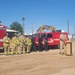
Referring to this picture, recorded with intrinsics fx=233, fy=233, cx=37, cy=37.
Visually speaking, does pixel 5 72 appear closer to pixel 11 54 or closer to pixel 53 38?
pixel 11 54

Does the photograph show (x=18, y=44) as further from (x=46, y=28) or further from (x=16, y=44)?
(x=46, y=28)

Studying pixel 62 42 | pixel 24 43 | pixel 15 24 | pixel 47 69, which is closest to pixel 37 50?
pixel 24 43

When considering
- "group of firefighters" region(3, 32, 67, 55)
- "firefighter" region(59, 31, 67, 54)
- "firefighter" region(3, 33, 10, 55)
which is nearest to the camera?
"firefighter" region(59, 31, 67, 54)

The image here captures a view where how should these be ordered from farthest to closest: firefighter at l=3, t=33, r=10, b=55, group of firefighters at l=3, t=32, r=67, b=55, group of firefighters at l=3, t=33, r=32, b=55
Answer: group of firefighters at l=3, t=33, r=32, b=55, firefighter at l=3, t=33, r=10, b=55, group of firefighters at l=3, t=32, r=67, b=55

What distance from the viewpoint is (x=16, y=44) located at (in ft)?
70.5

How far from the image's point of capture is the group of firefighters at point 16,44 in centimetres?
2119

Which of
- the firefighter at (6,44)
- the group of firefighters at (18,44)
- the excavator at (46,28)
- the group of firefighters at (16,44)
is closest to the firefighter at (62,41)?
the group of firefighters at (18,44)

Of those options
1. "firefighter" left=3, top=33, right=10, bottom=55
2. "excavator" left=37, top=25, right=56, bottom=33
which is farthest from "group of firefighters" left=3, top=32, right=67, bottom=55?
"excavator" left=37, top=25, right=56, bottom=33

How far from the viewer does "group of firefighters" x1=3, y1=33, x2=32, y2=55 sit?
21188mm

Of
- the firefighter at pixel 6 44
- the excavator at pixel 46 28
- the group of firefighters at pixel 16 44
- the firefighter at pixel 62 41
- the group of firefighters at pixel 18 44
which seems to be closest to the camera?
the firefighter at pixel 62 41

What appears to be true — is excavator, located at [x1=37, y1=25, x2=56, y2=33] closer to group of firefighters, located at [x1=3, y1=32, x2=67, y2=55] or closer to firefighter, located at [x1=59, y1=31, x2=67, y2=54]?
group of firefighters, located at [x1=3, y1=32, x2=67, y2=55]

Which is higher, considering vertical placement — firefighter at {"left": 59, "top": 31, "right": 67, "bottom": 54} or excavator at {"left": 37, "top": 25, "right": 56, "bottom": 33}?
excavator at {"left": 37, "top": 25, "right": 56, "bottom": 33}

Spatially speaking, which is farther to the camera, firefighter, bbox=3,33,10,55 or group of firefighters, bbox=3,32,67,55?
firefighter, bbox=3,33,10,55

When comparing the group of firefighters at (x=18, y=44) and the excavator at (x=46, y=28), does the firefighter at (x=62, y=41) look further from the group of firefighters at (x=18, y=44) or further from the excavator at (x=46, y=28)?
the excavator at (x=46, y=28)
